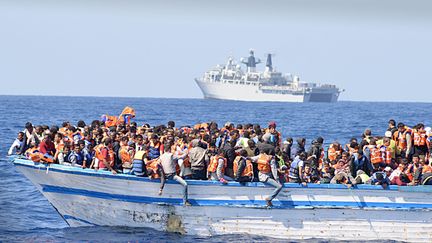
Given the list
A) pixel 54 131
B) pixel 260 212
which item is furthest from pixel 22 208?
pixel 260 212

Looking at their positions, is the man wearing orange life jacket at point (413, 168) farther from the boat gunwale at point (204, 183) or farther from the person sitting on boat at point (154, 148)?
the person sitting on boat at point (154, 148)

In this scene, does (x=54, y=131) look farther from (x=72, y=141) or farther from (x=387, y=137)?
(x=387, y=137)

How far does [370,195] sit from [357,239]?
112cm

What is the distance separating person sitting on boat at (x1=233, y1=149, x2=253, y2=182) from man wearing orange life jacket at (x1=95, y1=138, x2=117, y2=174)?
9.84ft

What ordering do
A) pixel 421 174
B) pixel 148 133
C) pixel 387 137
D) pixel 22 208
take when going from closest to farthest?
pixel 421 174, pixel 387 137, pixel 148 133, pixel 22 208

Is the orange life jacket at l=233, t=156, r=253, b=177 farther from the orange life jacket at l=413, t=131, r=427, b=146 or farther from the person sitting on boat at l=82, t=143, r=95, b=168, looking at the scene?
the orange life jacket at l=413, t=131, r=427, b=146

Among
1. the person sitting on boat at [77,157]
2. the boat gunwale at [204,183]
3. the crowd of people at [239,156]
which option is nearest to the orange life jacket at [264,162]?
the crowd of people at [239,156]

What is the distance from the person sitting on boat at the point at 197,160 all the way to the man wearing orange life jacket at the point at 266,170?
1.16 m

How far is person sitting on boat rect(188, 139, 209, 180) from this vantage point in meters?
20.1

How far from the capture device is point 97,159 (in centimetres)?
2077

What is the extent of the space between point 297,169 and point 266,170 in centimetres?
77

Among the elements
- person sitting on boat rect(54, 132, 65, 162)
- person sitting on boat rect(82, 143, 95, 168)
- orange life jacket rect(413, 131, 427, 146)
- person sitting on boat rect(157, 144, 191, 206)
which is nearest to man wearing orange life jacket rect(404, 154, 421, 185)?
orange life jacket rect(413, 131, 427, 146)

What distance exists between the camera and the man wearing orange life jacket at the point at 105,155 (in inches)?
813

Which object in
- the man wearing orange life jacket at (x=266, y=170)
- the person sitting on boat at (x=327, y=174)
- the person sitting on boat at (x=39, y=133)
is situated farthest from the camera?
the person sitting on boat at (x=39, y=133)
